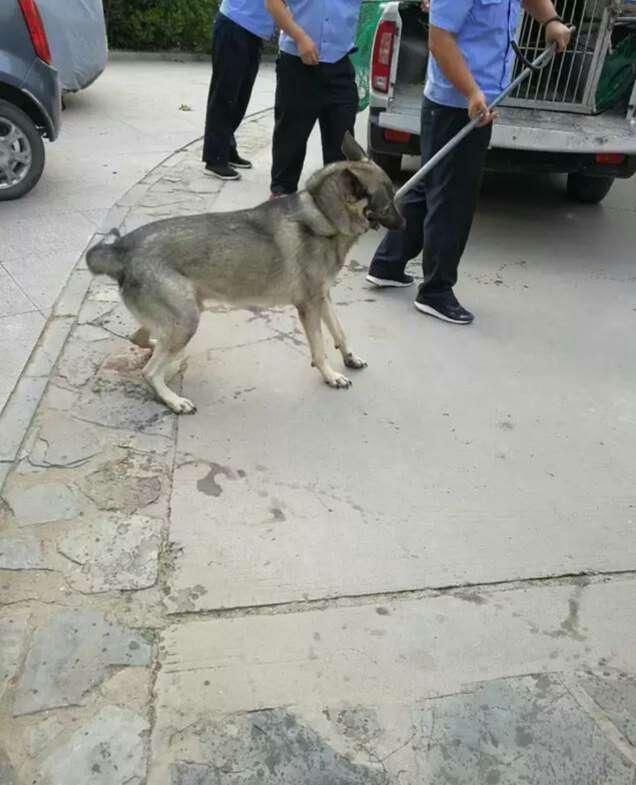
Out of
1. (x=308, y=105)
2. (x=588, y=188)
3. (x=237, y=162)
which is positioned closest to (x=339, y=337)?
(x=308, y=105)

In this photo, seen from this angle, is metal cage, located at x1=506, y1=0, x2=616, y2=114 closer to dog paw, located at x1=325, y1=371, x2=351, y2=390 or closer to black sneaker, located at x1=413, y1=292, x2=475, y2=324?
black sneaker, located at x1=413, y1=292, x2=475, y2=324

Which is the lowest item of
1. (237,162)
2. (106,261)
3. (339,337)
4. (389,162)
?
(237,162)

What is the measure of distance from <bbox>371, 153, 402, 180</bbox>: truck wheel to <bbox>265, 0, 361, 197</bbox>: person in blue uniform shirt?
72cm

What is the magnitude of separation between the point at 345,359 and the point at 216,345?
716 millimetres

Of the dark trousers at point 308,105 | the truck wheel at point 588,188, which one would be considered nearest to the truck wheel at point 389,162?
the dark trousers at point 308,105

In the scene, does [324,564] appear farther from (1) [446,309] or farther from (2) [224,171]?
(2) [224,171]

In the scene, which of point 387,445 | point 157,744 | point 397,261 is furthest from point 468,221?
point 157,744

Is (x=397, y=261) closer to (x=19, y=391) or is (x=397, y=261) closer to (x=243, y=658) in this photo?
(x=19, y=391)

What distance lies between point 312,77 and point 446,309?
6.35 ft

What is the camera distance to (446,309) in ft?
14.3

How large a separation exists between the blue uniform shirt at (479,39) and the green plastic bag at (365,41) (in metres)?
2.54

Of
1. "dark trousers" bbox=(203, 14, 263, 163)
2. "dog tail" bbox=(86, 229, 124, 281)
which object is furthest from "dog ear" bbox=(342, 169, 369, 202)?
"dark trousers" bbox=(203, 14, 263, 163)

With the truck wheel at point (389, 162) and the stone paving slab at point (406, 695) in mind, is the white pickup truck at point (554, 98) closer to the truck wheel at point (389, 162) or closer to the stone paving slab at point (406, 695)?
the truck wheel at point (389, 162)

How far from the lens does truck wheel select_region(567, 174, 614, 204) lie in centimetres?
641
